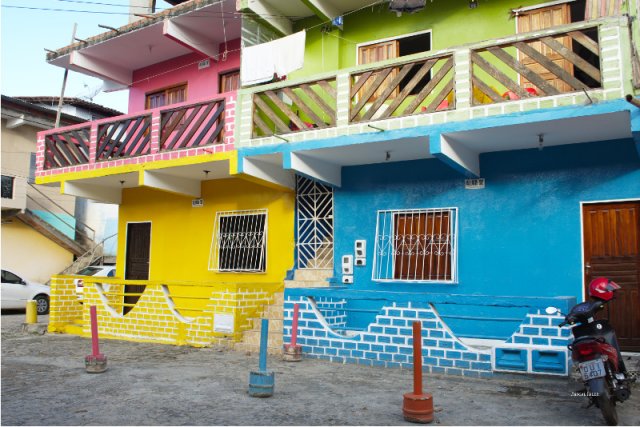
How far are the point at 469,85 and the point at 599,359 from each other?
4498 millimetres

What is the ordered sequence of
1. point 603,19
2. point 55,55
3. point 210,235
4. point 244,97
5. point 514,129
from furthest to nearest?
point 55,55
point 210,235
point 244,97
point 514,129
point 603,19

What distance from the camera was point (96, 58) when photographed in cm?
1408

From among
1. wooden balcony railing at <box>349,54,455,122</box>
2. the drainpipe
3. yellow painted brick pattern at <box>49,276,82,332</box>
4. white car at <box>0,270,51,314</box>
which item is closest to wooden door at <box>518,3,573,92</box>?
wooden balcony railing at <box>349,54,455,122</box>

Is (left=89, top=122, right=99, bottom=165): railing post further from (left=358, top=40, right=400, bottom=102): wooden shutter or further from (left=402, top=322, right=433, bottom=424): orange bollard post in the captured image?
(left=402, top=322, right=433, bottom=424): orange bollard post

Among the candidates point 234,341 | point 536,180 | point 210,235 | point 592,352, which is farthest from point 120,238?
point 592,352

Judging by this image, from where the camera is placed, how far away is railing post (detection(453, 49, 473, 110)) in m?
8.23

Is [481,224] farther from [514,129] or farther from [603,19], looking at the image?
[603,19]

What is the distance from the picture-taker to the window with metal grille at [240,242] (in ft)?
38.9

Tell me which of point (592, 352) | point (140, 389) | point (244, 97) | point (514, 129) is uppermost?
point (244, 97)

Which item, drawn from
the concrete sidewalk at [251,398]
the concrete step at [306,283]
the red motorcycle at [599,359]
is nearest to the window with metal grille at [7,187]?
the concrete sidewalk at [251,398]

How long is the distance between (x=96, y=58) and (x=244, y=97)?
5746mm

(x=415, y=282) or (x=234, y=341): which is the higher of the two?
(x=415, y=282)

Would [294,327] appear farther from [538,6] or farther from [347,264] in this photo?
[538,6]

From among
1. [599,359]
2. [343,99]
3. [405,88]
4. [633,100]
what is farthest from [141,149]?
[599,359]
